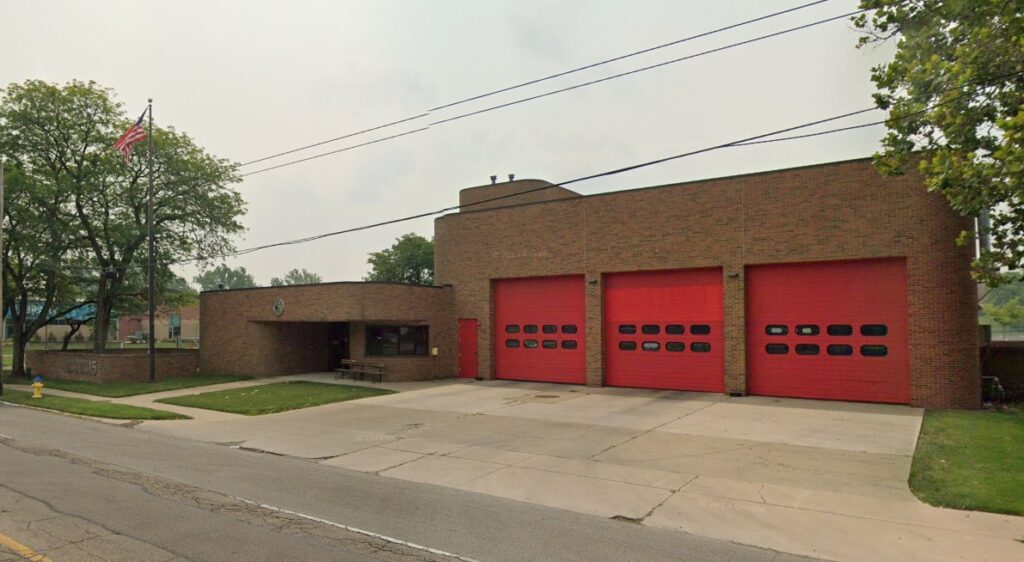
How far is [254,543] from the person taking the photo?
20.5 feet

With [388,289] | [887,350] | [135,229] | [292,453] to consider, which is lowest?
[292,453]

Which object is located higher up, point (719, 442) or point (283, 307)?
point (283, 307)

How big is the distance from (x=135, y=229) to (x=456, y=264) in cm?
1463

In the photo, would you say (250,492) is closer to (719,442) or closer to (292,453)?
(292,453)

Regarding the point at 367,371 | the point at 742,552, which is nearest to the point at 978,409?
the point at 742,552

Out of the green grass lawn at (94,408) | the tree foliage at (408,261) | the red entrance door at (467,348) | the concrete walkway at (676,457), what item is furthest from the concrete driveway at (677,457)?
the tree foliage at (408,261)

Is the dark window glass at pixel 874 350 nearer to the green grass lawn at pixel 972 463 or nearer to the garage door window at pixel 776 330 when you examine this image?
the garage door window at pixel 776 330

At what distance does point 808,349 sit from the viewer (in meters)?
18.0

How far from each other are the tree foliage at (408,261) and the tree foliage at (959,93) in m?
54.2

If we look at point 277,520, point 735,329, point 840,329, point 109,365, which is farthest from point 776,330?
point 109,365

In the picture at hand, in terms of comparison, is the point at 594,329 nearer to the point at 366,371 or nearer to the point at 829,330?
the point at 829,330

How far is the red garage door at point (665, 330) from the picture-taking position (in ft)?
A: 63.9

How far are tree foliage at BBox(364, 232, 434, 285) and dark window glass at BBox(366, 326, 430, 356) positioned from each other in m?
39.7

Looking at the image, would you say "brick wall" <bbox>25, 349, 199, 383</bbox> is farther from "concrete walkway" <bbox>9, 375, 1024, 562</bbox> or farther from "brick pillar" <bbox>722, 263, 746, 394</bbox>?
"brick pillar" <bbox>722, 263, 746, 394</bbox>
